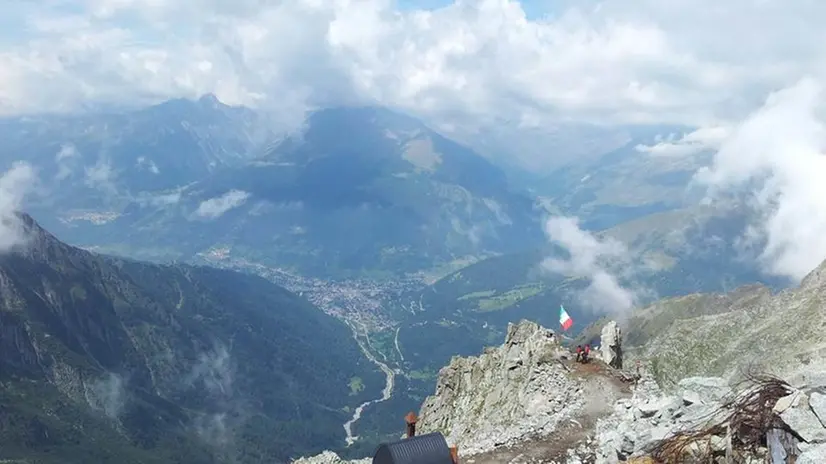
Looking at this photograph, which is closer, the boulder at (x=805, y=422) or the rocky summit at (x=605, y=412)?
the boulder at (x=805, y=422)

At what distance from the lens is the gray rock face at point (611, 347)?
75.8 meters

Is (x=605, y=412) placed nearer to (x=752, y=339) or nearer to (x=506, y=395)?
(x=506, y=395)

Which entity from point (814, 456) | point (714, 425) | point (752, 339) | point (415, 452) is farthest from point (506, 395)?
point (752, 339)

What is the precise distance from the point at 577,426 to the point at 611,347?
27.5 metres

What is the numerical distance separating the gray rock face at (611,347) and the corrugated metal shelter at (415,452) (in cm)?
4105

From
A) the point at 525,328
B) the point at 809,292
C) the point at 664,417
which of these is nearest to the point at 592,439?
the point at 664,417

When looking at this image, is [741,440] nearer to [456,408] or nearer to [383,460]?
[383,460]

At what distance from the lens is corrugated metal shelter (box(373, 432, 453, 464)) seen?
36.9m

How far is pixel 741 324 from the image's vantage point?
484 ft

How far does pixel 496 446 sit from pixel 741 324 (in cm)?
11780

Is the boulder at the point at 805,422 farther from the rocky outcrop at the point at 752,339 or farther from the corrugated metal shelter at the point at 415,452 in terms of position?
the rocky outcrop at the point at 752,339

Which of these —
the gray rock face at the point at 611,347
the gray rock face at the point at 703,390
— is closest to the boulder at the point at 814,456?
the gray rock face at the point at 703,390

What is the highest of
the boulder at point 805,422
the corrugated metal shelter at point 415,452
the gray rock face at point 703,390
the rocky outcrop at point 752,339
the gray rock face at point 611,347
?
the rocky outcrop at point 752,339

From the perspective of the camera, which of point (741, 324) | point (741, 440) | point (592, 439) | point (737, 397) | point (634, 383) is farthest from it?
point (741, 324)
